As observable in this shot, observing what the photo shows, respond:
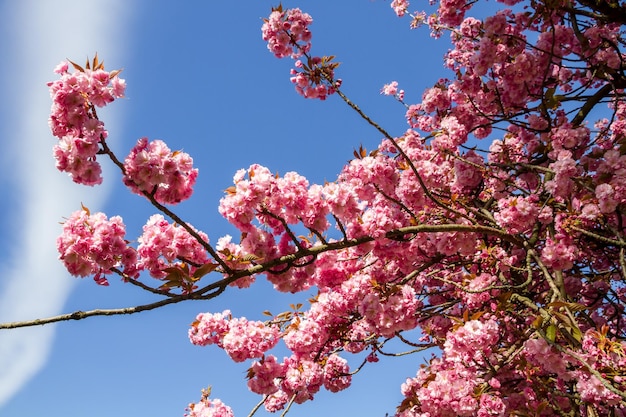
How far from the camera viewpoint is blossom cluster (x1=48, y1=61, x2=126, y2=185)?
3.41m

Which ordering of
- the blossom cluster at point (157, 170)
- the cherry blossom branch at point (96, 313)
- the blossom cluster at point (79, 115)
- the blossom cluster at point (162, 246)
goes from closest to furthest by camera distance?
the cherry blossom branch at point (96, 313) → the blossom cluster at point (79, 115) → the blossom cluster at point (157, 170) → the blossom cluster at point (162, 246)

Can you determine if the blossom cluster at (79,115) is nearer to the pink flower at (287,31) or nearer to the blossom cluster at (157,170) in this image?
the blossom cluster at (157,170)

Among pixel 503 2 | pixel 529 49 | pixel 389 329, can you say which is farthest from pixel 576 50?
pixel 389 329

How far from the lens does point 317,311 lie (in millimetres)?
5617

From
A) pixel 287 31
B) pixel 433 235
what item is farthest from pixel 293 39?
pixel 433 235

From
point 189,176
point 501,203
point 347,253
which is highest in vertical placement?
point 347,253

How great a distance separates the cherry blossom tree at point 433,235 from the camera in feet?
12.3

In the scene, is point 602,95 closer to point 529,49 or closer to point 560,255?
point 529,49

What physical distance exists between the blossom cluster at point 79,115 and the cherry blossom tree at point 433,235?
0.01 metres

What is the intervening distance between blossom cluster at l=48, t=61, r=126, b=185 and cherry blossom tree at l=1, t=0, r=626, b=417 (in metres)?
0.01

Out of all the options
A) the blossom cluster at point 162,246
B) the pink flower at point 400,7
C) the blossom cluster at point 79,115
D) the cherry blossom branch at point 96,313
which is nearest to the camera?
the cherry blossom branch at point 96,313

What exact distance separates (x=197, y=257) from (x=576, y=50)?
531 centimetres

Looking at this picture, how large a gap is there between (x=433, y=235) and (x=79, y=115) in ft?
11.3

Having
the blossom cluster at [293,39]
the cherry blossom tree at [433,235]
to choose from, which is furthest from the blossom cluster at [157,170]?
the blossom cluster at [293,39]
